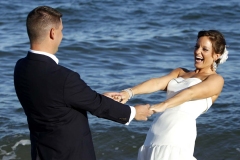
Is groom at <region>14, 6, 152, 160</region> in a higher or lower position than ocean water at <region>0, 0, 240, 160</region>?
higher

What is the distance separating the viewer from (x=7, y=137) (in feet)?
26.4

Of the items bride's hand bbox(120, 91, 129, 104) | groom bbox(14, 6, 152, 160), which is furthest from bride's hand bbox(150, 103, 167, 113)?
groom bbox(14, 6, 152, 160)

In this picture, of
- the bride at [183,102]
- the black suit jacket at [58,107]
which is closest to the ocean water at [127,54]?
the bride at [183,102]

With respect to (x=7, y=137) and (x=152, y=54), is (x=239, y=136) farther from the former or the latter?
(x=152, y=54)

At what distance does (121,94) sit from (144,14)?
1236cm

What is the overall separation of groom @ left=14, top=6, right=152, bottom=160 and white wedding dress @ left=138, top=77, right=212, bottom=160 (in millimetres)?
754

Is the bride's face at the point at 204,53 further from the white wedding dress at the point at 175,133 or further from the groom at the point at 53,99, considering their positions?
the groom at the point at 53,99

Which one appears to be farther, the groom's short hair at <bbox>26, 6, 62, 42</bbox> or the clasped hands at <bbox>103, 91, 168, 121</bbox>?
the clasped hands at <bbox>103, 91, 168, 121</bbox>

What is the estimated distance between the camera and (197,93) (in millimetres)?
4730

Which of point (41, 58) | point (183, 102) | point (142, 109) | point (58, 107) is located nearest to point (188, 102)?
point (183, 102)

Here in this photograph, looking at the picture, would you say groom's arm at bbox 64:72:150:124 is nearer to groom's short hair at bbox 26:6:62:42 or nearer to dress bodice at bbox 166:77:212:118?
groom's short hair at bbox 26:6:62:42

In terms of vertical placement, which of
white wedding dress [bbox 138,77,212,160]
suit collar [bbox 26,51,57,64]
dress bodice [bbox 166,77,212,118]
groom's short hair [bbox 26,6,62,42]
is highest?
groom's short hair [bbox 26,6,62,42]

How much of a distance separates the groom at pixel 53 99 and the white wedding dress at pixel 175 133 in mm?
754

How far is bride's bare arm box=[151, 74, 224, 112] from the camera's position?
15.2 ft
